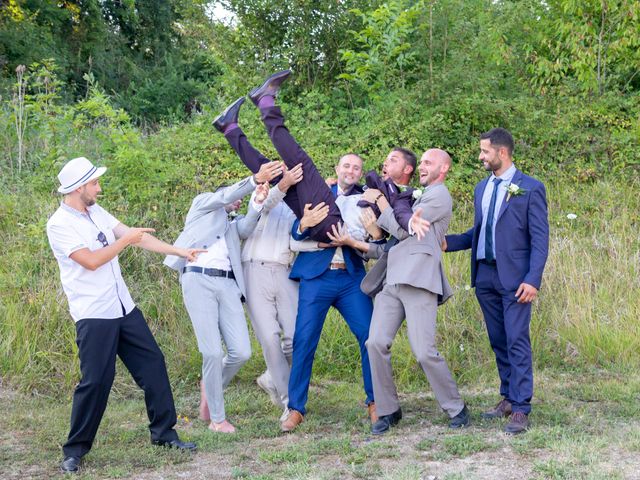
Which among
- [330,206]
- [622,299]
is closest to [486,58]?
[622,299]

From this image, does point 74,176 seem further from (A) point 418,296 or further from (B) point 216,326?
(A) point 418,296

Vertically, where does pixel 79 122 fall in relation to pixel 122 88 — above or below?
below

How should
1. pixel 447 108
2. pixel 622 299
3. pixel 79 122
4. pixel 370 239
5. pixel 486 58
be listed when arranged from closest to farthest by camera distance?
1. pixel 370 239
2. pixel 622 299
3. pixel 79 122
4. pixel 447 108
5. pixel 486 58

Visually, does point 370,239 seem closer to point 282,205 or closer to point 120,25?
point 282,205

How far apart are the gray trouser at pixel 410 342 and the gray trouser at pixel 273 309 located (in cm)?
81

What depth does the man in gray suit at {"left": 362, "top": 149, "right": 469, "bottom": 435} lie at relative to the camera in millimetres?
6238

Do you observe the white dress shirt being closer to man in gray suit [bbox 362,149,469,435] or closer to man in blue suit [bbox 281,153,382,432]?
man in blue suit [bbox 281,153,382,432]

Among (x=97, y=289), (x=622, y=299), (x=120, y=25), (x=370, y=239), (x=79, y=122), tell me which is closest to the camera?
(x=97, y=289)

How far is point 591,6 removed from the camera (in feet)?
39.8

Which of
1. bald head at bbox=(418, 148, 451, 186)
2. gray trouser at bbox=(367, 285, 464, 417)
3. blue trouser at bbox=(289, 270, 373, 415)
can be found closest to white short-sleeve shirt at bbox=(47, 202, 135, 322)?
blue trouser at bbox=(289, 270, 373, 415)

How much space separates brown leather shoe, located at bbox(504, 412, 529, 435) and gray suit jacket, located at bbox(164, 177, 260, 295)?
229 cm

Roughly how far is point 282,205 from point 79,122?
457cm

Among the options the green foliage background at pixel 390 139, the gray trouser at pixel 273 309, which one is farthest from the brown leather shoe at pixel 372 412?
the green foliage background at pixel 390 139

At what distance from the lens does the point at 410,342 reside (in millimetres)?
6270
